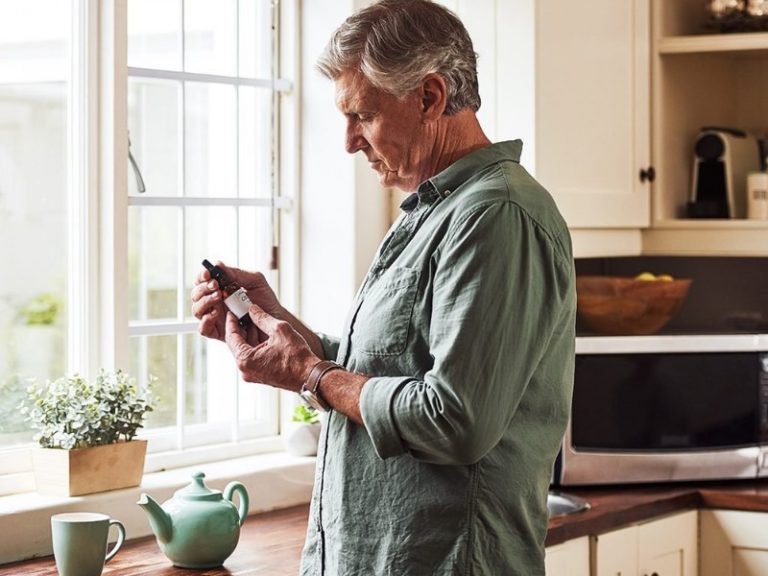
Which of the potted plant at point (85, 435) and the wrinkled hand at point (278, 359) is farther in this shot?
the potted plant at point (85, 435)

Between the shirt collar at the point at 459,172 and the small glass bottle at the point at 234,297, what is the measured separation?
317 mm

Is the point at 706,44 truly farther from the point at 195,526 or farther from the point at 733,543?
the point at 195,526

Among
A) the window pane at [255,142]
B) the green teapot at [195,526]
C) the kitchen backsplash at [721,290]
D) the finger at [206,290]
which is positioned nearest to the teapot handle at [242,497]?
the green teapot at [195,526]

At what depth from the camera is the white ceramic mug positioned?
189cm

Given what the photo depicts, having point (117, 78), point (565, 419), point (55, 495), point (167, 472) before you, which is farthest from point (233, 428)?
point (565, 419)

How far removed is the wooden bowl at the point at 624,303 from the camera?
2754 millimetres

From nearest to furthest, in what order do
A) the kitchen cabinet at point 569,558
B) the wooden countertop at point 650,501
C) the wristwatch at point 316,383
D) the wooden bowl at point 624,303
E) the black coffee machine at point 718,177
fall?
the wristwatch at point 316,383, the kitchen cabinet at point 569,558, the wooden countertop at point 650,501, the wooden bowl at point 624,303, the black coffee machine at point 718,177

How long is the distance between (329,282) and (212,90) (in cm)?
50

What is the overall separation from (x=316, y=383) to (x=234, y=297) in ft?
0.92

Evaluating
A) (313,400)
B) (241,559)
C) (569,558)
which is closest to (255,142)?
(241,559)

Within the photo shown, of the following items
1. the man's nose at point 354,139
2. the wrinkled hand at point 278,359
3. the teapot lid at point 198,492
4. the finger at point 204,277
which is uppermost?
the man's nose at point 354,139

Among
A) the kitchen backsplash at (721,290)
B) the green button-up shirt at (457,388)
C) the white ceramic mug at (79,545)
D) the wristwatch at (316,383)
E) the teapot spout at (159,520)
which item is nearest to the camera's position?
the green button-up shirt at (457,388)

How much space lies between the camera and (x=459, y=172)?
1.56m

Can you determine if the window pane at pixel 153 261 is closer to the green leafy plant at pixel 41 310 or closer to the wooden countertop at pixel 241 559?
the green leafy plant at pixel 41 310
